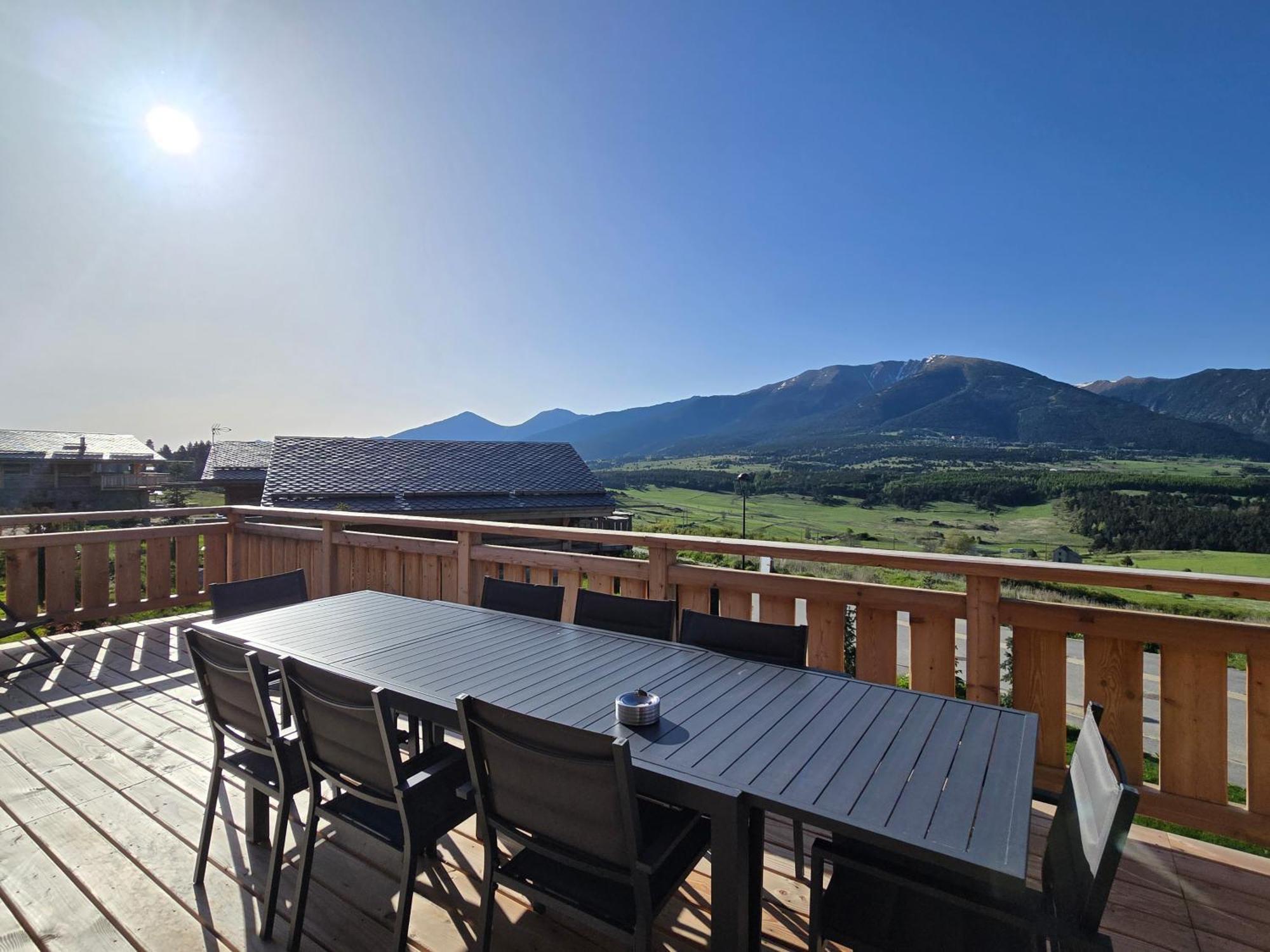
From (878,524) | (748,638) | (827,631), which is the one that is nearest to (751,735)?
(748,638)

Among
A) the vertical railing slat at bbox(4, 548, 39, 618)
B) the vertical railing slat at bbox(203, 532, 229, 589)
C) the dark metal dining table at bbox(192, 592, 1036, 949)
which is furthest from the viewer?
the vertical railing slat at bbox(203, 532, 229, 589)

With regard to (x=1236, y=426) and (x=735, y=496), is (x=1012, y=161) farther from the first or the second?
(x=1236, y=426)

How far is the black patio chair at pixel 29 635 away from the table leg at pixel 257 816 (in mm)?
2892

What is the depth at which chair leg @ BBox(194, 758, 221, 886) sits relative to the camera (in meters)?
2.11

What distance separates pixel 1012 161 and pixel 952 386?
256ft

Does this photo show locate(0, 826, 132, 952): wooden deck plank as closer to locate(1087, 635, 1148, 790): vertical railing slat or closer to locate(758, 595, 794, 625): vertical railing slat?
locate(758, 595, 794, 625): vertical railing slat

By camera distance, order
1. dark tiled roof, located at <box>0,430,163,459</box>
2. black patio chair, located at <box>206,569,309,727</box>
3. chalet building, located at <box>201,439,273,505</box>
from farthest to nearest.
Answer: dark tiled roof, located at <box>0,430,163,459</box> → chalet building, located at <box>201,439,273,505</box> → black patio chair, located at <box>206,569,309,727</box>

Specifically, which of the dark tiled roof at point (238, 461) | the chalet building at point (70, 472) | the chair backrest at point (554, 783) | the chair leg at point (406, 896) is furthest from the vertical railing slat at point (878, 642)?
the chalet building at point (70, 472)

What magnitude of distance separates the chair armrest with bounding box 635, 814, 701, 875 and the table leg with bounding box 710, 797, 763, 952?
11cm

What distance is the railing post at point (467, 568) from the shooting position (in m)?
4.17

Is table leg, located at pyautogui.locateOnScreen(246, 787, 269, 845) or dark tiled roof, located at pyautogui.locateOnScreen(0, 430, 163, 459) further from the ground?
dark tiled roof, located at pyautogui.locateOnScreen(0, 430, 163, 459)

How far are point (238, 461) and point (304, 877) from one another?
2517 cm

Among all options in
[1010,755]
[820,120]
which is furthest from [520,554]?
[820,120]

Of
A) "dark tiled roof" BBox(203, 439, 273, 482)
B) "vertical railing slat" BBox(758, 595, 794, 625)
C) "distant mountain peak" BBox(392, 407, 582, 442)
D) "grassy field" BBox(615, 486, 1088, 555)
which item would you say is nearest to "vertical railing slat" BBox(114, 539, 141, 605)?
"vertical railing slat" BBox(758, 595, 794, 625)
